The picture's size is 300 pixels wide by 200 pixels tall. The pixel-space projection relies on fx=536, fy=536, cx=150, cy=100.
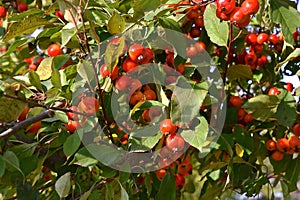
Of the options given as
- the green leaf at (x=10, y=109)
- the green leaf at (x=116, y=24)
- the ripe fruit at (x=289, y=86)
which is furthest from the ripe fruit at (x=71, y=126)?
the ripe fruit at (x=289, y=86)

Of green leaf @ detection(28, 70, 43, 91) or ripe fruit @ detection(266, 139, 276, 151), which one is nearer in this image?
green leaf @ detection(28, 70, 43, 91)

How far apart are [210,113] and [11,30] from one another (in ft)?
1.65

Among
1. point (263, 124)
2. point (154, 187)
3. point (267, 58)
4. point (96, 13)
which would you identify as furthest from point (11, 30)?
point (267, 58)

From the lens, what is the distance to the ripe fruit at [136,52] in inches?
42.6

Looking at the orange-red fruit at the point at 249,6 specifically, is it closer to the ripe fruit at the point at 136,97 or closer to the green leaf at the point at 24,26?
the ripe fruit at the point at 136,97

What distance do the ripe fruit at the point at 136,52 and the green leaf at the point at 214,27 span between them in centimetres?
20

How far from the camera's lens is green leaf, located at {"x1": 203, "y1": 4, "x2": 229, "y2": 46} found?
1.22 meters

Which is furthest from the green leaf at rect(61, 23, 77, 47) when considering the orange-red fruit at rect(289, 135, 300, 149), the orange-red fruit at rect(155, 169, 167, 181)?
the orange-red fruit at rect(289, 135, 300, 149)

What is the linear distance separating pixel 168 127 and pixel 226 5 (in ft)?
0.96

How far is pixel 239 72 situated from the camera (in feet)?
4.47

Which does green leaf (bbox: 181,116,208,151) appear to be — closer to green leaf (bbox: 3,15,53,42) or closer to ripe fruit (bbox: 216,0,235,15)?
ripe fruit (bbox: 216,0,235,15)

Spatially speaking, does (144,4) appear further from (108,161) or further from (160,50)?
(108,161)

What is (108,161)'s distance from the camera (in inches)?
43.6

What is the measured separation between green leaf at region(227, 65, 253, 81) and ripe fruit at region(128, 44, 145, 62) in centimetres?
33
